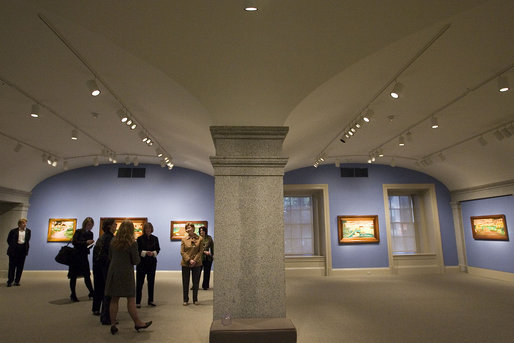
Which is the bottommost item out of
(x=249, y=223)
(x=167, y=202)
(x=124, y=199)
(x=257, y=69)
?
(x=249, y=223)

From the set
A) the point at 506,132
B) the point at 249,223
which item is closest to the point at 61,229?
the point at 249,223

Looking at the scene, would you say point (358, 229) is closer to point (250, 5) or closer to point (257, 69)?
point (257, 69)

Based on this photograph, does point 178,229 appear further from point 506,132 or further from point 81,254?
point 506,132

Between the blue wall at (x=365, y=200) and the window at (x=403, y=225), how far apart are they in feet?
2.98

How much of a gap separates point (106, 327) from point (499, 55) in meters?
6.36

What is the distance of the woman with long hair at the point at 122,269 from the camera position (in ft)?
12.2

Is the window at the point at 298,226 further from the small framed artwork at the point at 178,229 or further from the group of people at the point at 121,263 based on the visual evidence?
the group of people at the point at 121,263

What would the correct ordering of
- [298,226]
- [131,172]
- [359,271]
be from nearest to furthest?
[359,271] < [131,172] < [298,226]

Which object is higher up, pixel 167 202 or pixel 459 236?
pixel 167 202

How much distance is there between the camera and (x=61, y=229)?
969 cm

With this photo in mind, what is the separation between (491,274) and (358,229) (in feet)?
12.6

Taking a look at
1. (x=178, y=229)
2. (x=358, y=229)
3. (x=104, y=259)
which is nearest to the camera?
(x=104, y=259)

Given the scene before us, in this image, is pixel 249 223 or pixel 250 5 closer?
pixel 250 5

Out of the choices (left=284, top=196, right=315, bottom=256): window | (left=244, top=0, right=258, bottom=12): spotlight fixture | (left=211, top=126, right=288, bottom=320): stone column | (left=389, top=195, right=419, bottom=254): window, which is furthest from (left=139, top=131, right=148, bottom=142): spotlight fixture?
(left=389, top=195, right=419, bottom=254): window
